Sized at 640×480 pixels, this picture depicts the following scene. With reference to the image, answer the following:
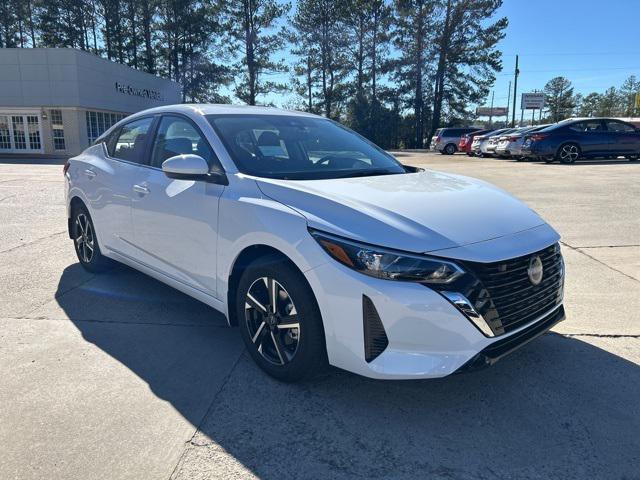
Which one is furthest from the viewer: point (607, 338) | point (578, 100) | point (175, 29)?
point (578, 100)

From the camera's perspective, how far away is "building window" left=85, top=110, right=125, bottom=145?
100 ft

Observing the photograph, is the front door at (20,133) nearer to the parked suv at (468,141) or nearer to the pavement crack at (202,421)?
the parked suv at (468,141)

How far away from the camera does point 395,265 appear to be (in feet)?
8.32

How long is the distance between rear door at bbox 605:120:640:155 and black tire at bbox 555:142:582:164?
1.23 meters

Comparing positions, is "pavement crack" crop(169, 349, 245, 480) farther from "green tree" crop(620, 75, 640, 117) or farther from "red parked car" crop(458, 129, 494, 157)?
"green tree" crop(620, 75, 640, 117)

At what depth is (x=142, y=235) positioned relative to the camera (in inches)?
164

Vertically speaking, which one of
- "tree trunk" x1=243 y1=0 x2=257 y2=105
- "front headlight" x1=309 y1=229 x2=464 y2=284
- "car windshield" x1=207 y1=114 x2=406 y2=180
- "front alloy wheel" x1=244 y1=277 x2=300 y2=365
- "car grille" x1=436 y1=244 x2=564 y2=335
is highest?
"tree trunk" x1=243 y1=0 x2=257 y2=105

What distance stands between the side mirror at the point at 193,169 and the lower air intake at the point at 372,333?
1350mm

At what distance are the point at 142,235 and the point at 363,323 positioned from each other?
92.7 inches

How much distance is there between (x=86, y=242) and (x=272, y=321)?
3.13m

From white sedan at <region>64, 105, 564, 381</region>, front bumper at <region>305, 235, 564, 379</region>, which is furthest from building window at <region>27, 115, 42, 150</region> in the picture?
front bumper at <region>305, 235, 564, 379</region>

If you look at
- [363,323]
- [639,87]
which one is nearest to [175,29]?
[363,323]

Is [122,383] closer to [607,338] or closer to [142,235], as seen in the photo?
[142,235]

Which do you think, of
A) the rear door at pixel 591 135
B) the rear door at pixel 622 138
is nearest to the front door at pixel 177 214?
the rear door at pixel 591 135
